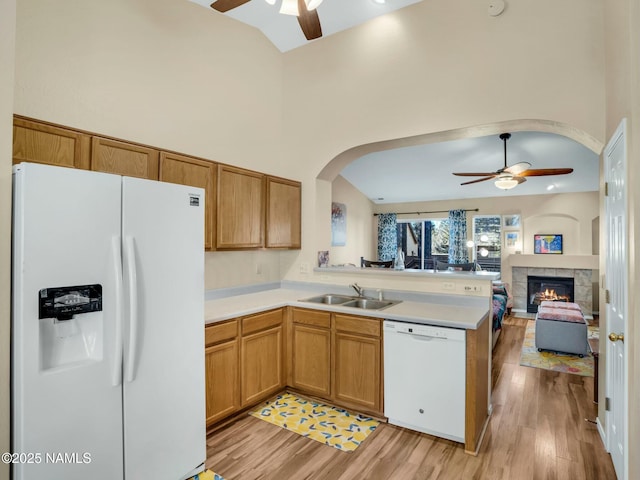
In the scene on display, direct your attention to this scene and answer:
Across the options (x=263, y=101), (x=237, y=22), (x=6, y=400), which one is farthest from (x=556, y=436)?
(x=237, y=22)

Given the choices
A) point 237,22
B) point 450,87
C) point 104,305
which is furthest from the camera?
point 237,22

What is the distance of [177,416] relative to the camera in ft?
6.81

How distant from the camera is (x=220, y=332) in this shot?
104 inches

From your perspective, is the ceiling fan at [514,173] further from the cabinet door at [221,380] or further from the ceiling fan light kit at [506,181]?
the cabinet door at [221,380]

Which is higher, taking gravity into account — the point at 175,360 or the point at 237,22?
the point at 237,22

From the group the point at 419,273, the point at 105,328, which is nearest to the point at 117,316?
the point at 105,328

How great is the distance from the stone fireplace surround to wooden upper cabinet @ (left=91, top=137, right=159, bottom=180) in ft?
24.2

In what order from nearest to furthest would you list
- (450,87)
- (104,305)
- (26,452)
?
(26,452), (104,305), (450,87)

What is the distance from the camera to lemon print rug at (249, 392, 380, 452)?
2588 mm

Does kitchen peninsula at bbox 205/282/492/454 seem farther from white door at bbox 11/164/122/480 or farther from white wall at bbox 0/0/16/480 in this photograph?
white wall at bbox 0/0/16/480

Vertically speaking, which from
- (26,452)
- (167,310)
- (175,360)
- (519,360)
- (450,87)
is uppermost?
(450,87)

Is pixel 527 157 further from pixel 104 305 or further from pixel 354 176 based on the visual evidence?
pixel 104 305

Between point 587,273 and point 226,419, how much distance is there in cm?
734

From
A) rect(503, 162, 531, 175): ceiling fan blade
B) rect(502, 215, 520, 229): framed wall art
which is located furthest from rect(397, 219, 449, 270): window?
rect(503, 162, 531, 175): ceiling fan blade
